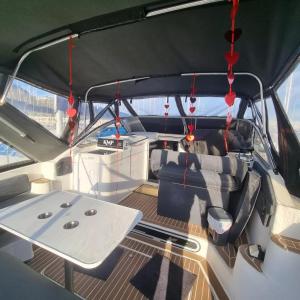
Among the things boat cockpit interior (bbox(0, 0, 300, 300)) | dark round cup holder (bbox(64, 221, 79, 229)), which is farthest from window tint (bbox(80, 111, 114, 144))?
dark round cup holder (bbox(64, 221, 79, 229))

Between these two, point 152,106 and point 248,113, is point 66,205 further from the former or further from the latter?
point 248,113

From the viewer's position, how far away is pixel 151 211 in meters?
2.63

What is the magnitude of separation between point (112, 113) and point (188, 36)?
2.98 m

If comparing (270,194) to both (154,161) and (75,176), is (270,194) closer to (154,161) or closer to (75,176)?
(154,161)

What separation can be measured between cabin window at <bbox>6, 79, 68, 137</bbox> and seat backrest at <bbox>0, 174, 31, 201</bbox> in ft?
2.84

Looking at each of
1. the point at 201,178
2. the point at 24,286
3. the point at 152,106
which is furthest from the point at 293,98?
the point at 152,106

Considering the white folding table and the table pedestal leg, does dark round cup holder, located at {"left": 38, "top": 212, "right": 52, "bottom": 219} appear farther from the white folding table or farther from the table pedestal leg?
the table pedestal leg

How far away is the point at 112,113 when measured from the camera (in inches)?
168

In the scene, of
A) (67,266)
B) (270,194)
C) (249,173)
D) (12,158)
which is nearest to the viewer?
(67,266)

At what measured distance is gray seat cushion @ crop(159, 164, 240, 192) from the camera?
2.02 meters

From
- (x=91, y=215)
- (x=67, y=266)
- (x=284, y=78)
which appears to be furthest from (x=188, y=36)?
(x=67, y=266)

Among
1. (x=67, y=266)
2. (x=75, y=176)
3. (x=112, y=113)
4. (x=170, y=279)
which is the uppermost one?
(x=112, y=113)

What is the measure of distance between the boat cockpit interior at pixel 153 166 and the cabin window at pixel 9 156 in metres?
0.02

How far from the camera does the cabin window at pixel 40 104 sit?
235cm
